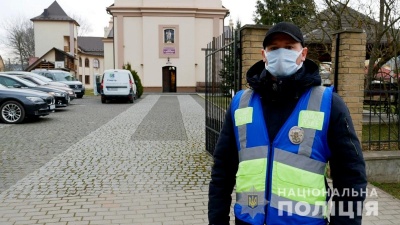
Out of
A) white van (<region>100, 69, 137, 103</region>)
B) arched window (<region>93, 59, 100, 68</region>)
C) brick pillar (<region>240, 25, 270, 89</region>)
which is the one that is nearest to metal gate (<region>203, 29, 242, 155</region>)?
brick pillar (<region>240, 25, 270, 89</region>)

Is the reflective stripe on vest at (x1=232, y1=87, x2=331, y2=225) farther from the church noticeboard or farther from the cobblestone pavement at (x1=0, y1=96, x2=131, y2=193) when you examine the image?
the church noticeboard

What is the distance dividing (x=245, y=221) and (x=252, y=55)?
3995mm

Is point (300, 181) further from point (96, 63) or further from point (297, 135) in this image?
point (96, 63)

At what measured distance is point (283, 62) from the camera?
2104 mm

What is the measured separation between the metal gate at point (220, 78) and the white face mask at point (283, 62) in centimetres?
386

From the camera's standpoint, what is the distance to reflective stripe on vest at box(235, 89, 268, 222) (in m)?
2.05

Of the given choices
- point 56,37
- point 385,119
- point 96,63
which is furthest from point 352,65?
point 96,63

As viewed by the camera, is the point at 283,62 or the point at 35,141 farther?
the point at 35,141

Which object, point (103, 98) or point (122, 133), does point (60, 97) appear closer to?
point (103, 98)

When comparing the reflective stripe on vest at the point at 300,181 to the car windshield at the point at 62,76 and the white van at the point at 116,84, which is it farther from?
the car windshield at the point at 62,76

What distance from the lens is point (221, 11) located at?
4225 cm

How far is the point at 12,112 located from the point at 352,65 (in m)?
10.8

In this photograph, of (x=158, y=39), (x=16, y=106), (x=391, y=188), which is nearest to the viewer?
(x=391, y=188)

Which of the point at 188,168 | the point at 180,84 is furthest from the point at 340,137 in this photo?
the point at 180,84
